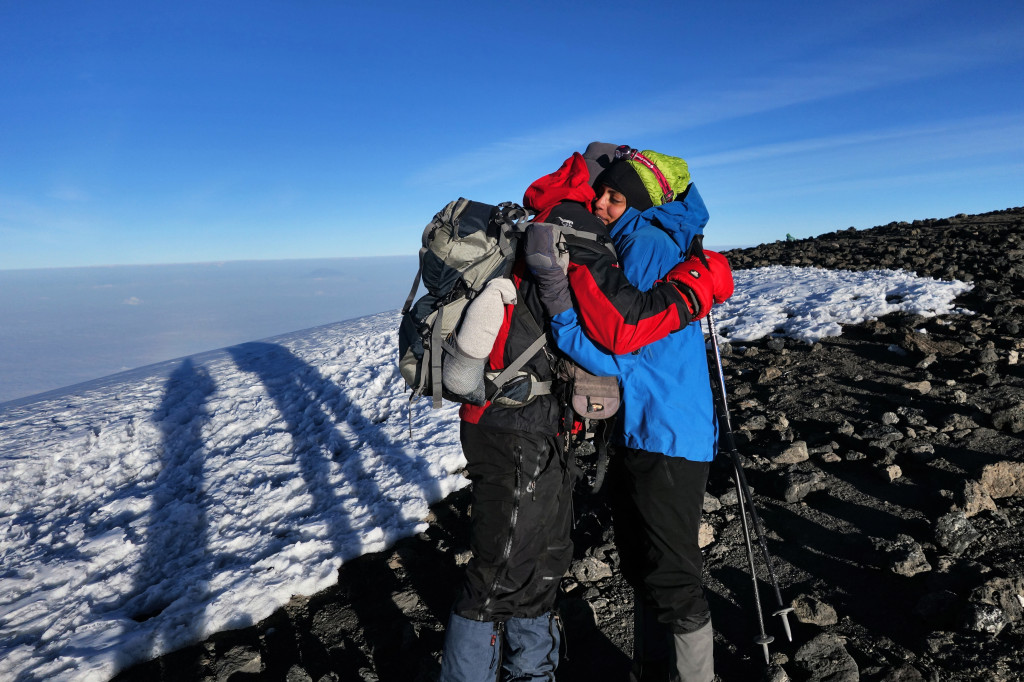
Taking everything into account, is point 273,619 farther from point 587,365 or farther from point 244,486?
point 587,365

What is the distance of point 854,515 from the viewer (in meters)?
4.12

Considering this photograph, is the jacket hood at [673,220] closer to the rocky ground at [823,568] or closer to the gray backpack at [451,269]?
the gray backpack at [451,269]

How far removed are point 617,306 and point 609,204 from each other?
27.6 inches

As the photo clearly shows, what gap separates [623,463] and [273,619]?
2.99 m

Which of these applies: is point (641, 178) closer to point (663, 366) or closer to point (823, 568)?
point (663, 366)

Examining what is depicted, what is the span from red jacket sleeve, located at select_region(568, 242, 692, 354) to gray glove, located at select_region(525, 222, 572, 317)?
60 millimetres

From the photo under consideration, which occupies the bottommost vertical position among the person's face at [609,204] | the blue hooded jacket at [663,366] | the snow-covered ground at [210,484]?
the snow-covered ground at [210,484]

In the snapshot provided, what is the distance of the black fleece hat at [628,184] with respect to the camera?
248 centimetres

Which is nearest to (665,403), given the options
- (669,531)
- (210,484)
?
(669,531)

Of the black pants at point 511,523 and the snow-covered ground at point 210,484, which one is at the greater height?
the black pants at point 511,523

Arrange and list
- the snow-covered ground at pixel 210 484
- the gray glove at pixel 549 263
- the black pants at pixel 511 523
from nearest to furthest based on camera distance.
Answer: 1. the gray glove at pixel 549 263
2. the black pants at pixel 511 523
3. the snow-covered ground at pixel 210 484

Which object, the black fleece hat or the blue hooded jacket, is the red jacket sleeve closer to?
the blue hooded jacket

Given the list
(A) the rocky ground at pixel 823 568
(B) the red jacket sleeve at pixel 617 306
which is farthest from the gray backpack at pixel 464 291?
(A) the rocky ground at pixel 823 568

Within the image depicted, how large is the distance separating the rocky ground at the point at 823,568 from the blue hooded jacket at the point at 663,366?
4.67ft
